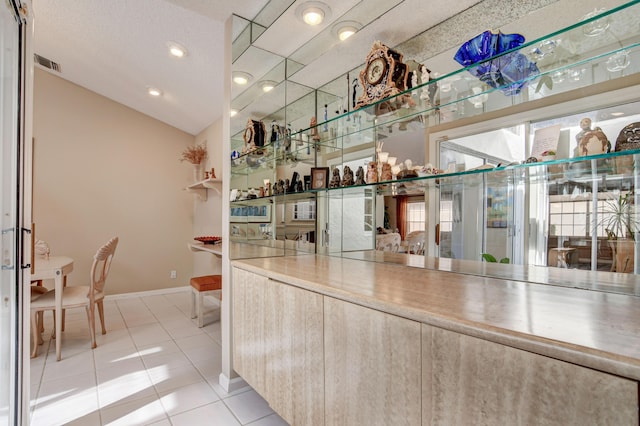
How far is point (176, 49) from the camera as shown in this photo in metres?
2.88

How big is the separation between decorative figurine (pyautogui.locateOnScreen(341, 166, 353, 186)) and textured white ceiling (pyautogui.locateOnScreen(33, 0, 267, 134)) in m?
1.20

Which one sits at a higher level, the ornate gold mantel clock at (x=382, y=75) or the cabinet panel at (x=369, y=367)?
the ornate gold mantel clock at (x=382, y=75)

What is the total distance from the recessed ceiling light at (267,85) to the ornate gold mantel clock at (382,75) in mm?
928

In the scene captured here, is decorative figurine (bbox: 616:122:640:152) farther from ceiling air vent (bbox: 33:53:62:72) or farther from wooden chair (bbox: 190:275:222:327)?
ceiling air vent (bbox: 33:53:62:72)

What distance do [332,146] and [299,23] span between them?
2.66ft

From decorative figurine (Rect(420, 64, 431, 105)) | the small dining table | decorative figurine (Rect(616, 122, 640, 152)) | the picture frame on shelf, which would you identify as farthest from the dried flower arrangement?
decorative figurine (Rect(616, 122, 640, 152))

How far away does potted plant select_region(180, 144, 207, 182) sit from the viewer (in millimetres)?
4648

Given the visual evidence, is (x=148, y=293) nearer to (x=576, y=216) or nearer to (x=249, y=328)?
(x=249, y=328)

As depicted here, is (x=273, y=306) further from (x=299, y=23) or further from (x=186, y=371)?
(x=299, y=23)

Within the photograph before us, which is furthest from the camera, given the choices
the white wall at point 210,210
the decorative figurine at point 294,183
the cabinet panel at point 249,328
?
the white wall at point 210,210

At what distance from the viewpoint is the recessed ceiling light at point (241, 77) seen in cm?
227

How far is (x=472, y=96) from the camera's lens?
1.41 m

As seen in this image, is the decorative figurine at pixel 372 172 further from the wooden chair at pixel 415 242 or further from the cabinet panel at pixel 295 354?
the cabinet panel at pixel 295 354

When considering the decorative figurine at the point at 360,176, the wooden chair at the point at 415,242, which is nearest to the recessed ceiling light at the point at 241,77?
the decorative figurine at the point at 360,176
